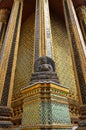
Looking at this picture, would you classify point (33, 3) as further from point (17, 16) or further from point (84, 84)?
point (84, 84)

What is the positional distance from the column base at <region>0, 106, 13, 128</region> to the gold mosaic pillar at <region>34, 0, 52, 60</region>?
1.24 metres

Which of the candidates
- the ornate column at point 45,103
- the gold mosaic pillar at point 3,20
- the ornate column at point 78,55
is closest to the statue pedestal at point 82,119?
the ornate column at point 78,55

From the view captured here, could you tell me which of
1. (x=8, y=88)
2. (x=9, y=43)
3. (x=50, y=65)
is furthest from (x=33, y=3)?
(x=50, y=65)

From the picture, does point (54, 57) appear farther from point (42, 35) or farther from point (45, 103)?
point (45, 103)

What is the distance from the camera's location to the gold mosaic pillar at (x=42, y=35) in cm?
345

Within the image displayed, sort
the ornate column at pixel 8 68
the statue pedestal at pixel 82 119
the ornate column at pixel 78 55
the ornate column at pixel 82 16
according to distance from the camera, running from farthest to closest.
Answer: the ornate column at pixel 82 16, the ornate column at pixel 78 55, the ornate column at pixel 8 68, the statue pedestal at pixel 82 119

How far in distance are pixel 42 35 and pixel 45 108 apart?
7.82ft

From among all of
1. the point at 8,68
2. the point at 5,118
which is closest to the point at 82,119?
the point at 5,118

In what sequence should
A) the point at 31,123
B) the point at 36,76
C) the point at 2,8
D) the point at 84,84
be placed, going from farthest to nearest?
the point at 2,8
the point at 84,84
the point at 36,76
the point at 31,123

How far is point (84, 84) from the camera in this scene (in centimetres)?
315

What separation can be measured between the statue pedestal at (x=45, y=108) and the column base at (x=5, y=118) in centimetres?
97

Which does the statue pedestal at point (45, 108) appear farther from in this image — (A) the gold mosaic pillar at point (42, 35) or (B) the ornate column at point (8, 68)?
(A) the gold mosaic pillar at point (42, 35)

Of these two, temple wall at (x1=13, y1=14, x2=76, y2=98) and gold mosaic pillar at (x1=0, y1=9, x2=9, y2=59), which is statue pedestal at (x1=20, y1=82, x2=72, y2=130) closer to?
temple wall at (x1=13, y1=14, x2=76, y2=98)

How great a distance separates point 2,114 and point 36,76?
3.87ft
